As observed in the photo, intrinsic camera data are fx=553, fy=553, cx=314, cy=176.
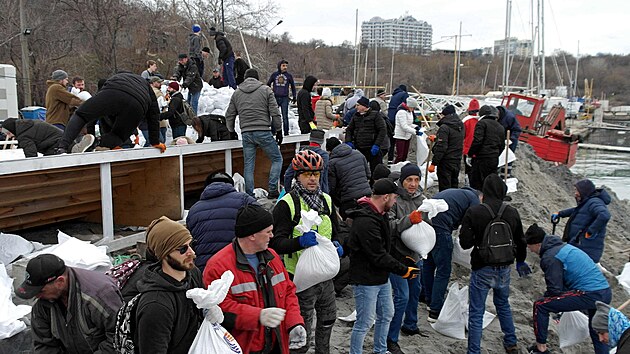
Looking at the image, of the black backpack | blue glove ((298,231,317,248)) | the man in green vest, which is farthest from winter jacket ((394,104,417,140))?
blue glove ((298,231,317,248))

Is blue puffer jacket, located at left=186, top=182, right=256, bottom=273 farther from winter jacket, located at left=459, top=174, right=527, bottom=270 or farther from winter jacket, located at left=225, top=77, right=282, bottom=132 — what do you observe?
winter jacket, located at left=225, top=77, right=282, bottom=132

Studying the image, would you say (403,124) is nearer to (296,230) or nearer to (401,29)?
(296,230)

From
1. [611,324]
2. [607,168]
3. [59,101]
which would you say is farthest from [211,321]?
[607,168]

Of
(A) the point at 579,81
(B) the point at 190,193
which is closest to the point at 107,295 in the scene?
(B) the point at 190,193

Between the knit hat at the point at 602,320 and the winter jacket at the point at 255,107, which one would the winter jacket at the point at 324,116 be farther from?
the knit hat at the point at 602,320

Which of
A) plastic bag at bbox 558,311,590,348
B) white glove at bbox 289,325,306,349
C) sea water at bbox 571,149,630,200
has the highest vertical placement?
white glove at bbox 289,325,306,349

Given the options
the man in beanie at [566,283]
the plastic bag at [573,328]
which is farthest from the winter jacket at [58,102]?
the plastic bag at [573,328]

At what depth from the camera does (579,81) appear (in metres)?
100

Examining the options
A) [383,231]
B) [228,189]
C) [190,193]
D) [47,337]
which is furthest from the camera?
[190,193]

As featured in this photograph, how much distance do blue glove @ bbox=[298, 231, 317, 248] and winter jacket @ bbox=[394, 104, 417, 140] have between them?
6.46 metres

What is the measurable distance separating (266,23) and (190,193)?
73.3ft

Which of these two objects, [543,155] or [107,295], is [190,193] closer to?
[107,295]

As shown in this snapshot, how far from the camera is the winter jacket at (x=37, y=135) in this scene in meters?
6.34

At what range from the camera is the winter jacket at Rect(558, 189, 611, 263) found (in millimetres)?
7340
